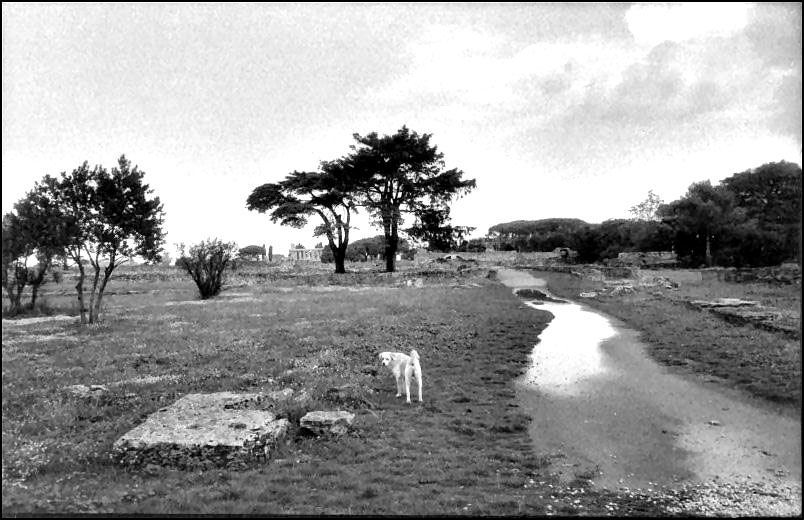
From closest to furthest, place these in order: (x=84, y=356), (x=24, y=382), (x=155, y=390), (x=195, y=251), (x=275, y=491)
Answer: (x=275, y=491) < (x=24, y=382) < (x=155, y=390) < (x=84, y=356) < (x=195, y=251)

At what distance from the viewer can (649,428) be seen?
355 inches

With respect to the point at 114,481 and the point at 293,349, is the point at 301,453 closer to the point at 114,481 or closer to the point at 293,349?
the point at 114,481

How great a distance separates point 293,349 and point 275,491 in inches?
368

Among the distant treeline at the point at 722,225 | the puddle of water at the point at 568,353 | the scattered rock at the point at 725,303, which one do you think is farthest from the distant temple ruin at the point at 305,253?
the scattered rock at the point at 725,303

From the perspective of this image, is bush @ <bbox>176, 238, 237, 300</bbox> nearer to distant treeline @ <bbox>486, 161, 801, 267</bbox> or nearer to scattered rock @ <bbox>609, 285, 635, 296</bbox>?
scattered rock @ <bbox>609, 285, 635, 296</bbox>

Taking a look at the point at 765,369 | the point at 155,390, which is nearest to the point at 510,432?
the point at 155,390


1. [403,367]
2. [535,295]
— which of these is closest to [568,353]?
[403,367]

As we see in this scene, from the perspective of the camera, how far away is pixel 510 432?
9078mm

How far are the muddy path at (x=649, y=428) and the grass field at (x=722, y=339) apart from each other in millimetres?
907

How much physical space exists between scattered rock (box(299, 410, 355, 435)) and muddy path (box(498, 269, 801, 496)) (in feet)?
A: 11.6

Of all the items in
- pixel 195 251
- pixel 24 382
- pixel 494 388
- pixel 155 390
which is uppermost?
pixel 195 251

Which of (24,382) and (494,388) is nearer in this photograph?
(24,382)

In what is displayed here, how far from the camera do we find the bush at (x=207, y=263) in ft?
113

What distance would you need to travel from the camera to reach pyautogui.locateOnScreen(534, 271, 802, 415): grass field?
38.8 feet
